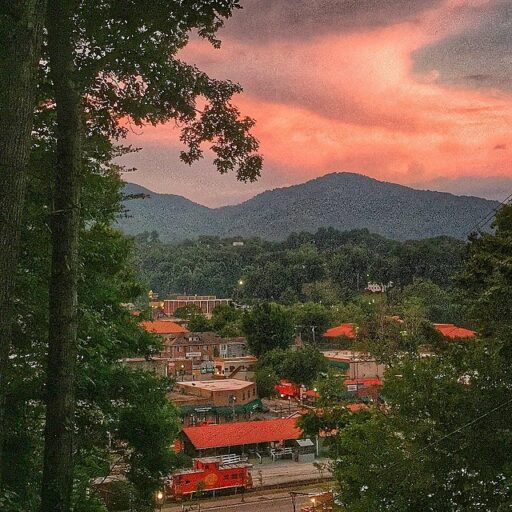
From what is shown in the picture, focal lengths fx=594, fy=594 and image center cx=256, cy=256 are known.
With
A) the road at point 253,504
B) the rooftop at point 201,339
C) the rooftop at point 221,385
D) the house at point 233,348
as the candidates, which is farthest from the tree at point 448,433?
the house at point 233,348

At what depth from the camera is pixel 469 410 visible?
31.6 feet

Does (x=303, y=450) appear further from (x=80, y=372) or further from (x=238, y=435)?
(x=80, y=372)

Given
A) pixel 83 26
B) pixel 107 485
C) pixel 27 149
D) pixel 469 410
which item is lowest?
pixel 107 485

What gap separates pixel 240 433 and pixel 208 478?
6.21 m

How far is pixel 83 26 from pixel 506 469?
7.74m

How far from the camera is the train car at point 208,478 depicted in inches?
963

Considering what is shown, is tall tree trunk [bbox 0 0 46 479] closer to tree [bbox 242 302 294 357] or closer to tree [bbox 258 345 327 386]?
tree [bbox 258 345 327 386]

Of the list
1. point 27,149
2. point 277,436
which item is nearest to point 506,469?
point 27,149

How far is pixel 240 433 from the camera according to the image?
31109 mm

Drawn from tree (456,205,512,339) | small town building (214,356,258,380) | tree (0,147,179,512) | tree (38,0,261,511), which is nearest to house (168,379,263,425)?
small town building (214,356,258,380)

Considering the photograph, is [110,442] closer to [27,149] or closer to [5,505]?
[5,505]

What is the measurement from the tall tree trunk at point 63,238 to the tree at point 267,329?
47.3 m

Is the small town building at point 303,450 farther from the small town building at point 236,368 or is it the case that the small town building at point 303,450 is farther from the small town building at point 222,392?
the small town building at point 236,368

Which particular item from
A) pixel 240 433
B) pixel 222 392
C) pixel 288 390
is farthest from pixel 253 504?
pixel 288 390
